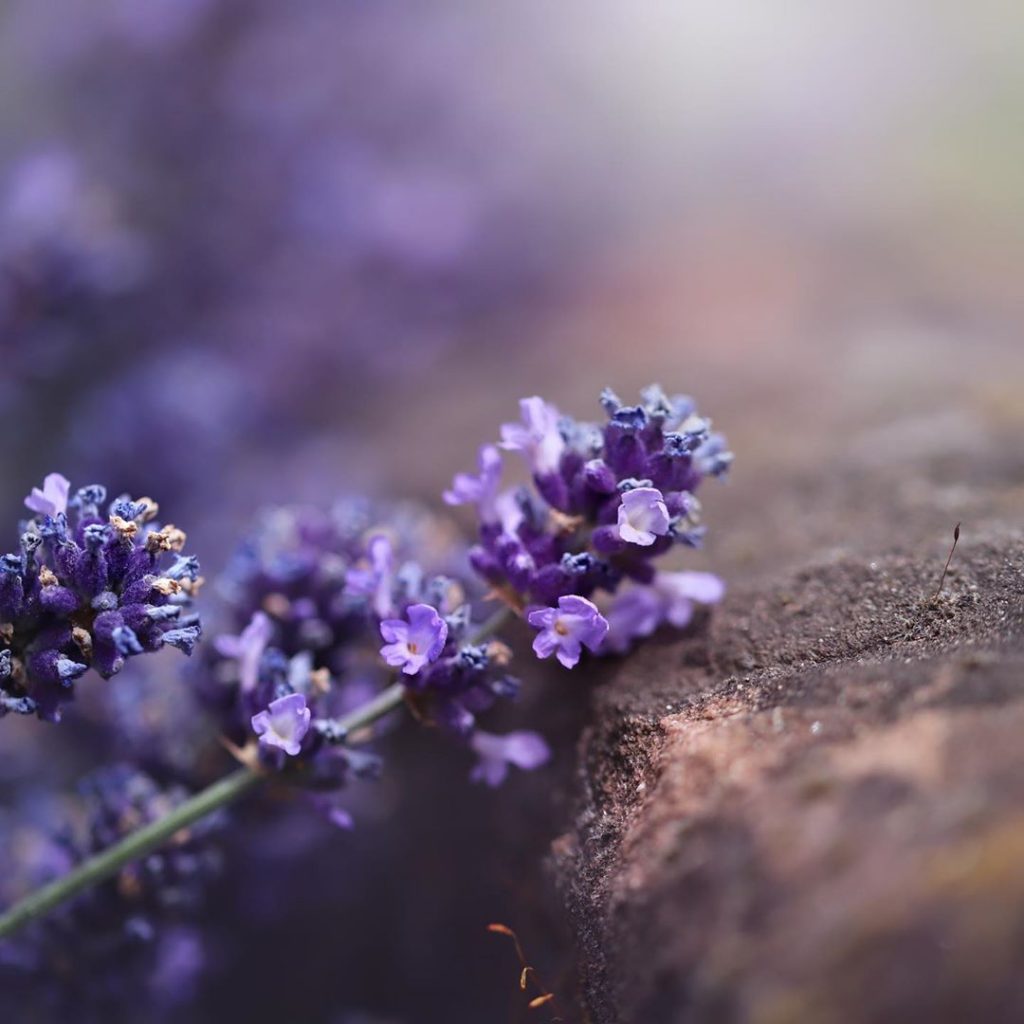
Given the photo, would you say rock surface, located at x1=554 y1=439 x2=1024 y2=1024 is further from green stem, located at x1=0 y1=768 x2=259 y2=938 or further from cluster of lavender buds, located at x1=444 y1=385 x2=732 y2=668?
green stem, located at x1=0 y1=768 x2=259 y2=938

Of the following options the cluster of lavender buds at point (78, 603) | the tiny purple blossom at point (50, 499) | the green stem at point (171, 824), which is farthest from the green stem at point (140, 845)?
the tiny purple blossom at point (50, 499)

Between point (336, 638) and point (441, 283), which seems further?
point (441, 283)

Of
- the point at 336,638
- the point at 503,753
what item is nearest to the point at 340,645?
the point at 336,638

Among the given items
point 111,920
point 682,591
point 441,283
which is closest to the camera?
point 682,591

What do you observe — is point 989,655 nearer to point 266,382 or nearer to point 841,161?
point 266,382

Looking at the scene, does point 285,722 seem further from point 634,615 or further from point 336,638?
point 634,615

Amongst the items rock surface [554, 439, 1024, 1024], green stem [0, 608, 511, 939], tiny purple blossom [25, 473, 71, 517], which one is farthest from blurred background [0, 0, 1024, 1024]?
tiny purple blossom [25, 473, 71, 517]

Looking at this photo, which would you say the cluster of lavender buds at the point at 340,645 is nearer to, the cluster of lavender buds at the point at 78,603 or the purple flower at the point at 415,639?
the purple flower at the point at 415,639

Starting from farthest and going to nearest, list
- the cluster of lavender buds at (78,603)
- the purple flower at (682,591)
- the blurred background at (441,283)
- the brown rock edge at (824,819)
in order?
the blurred background at (441,283), the purple flower at (682,591), the cluster of lavender buds at (78,603), the brown rock edge at (824,819)
